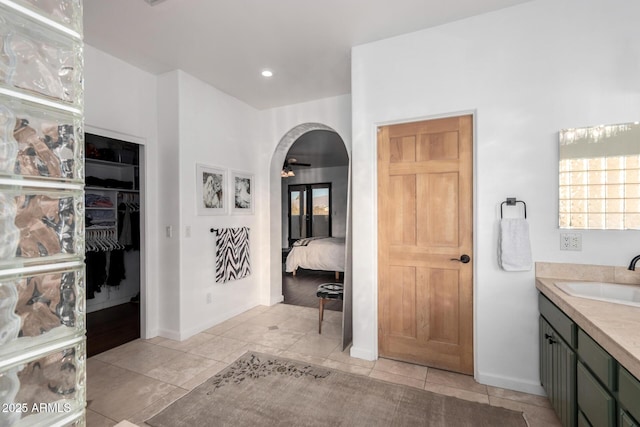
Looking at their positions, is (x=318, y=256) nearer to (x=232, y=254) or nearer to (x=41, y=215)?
(x=232, y=254)

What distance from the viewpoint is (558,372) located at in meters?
1.80

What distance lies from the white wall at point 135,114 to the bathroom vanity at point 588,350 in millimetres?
3636

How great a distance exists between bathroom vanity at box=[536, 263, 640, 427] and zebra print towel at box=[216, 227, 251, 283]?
10.6 feet

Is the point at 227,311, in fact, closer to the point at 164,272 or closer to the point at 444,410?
the point at 164,272

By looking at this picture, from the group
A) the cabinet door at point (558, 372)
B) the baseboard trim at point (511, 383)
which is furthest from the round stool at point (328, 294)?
the cabinet door at point (558, 372)

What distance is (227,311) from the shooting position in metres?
3.88

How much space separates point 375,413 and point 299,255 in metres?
4.32

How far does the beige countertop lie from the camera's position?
3.56 feet

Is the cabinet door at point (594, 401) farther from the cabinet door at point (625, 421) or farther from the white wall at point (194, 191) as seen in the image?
the white wall at point (194, 191)

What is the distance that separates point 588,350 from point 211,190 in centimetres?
353

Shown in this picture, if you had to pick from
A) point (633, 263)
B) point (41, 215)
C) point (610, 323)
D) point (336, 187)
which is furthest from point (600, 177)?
point (336, 187)

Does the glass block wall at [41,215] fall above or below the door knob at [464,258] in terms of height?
above

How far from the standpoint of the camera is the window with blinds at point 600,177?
197 centimetres

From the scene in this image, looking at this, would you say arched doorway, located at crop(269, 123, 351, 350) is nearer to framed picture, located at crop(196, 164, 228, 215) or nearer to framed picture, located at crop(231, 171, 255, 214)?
framed picture, located at crop(231, 171, 255, 214)
